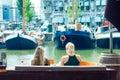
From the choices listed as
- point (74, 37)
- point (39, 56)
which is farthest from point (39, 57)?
point (74, 37)

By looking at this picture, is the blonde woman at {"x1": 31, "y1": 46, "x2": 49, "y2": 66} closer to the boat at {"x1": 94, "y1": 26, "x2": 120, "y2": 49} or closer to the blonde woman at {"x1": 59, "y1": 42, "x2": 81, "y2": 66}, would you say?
the blonde woman at {"x1": 59, "y1": 42, "x2": 81, "y2": 66}

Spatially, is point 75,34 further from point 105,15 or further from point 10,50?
point 105,15

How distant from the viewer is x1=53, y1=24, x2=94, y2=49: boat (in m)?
27.9

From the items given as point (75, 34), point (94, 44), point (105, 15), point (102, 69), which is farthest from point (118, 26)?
point (94, 44)

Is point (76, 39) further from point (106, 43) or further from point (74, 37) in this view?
point (106, 43)

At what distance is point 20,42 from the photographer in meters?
28.8

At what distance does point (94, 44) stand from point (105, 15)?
28.3 m

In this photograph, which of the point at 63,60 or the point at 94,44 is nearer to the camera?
the point at 63,60

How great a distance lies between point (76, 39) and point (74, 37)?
236 mm

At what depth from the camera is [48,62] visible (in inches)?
222
